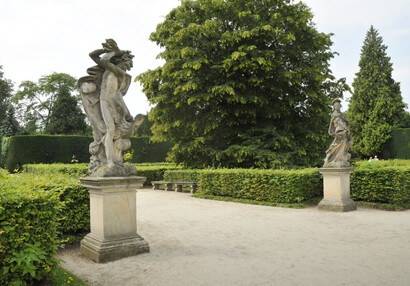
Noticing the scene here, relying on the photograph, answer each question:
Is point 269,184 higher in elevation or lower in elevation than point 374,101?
lower

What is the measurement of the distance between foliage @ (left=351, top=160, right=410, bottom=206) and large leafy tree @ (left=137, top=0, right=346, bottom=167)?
14.4 ft

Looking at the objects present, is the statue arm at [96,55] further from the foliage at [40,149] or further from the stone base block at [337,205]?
the foliage at [40,149]

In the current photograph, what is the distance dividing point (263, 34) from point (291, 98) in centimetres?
339

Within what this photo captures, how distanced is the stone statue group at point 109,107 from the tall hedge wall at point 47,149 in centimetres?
2250

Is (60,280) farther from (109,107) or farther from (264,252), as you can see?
(264,252)

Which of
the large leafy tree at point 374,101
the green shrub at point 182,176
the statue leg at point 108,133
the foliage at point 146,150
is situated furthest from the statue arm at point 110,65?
the large leafy tree at point 374,101

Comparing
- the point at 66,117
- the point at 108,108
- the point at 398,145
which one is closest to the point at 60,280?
the point at 108,108

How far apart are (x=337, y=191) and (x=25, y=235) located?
27.0ft

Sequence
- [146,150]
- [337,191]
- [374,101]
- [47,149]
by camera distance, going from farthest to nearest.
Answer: [374,101] → [146,150] → [47,149] → [337,191]

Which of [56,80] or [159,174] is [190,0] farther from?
[56,80]

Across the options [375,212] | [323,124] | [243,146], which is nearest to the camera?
[375,212]

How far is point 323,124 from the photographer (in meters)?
17.8

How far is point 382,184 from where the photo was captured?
1008cm

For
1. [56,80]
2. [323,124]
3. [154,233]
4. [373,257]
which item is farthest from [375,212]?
[56,80]
